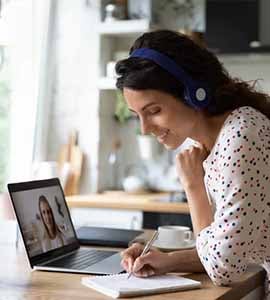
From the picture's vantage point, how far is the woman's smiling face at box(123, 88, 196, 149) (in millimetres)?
1639

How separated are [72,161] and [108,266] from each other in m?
2.40

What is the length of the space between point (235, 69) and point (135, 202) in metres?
1.10

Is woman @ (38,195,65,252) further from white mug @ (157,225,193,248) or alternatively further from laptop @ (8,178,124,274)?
white mug @ (157,225,193,248)

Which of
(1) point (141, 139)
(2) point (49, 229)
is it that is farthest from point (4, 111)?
(2) point (49, 229)

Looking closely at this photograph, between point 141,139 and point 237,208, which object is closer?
point 237,208

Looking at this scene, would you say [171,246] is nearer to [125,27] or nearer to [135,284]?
[135,284]

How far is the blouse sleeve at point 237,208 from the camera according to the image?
57.1 inches

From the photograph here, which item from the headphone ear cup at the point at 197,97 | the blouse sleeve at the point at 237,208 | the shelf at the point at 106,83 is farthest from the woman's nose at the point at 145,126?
the shelf at the point at 106,83

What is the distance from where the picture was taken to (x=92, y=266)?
176cm

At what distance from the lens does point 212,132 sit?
1.72m

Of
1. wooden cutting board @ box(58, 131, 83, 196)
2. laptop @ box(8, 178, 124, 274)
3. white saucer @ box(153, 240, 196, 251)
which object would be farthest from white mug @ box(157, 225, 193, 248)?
wooden cutting board @ box(58, 131, 83, 196)

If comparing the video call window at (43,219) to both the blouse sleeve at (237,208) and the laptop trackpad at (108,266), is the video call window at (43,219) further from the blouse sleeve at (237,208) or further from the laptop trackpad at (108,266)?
the blouse sleeve at (237,208)

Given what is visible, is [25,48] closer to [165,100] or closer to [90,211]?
[90,211]

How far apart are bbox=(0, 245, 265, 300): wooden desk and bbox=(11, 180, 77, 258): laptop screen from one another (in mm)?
75
